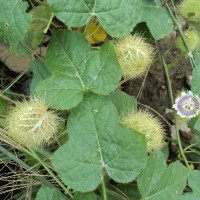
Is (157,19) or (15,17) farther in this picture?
(157,19)

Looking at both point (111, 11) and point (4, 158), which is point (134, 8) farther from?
point (4, 158)

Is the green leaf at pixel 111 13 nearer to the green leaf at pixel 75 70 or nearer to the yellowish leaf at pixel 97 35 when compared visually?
the green leaf at pixel 75 70

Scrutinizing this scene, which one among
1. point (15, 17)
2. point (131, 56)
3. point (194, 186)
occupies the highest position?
point (15, 17)

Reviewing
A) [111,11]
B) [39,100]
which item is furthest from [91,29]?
[39,100]

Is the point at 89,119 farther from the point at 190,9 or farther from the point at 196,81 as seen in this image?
the point at 190,9

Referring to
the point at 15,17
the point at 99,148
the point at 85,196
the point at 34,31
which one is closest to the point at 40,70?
the point at 34,31

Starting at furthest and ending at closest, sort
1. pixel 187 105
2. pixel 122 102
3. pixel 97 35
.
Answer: pixel 97 35 → pixel 122 102 → pixel 187 105
